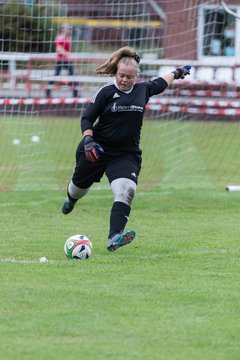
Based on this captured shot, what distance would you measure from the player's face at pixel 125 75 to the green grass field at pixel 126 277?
152 cm

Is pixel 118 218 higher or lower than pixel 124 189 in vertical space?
lower

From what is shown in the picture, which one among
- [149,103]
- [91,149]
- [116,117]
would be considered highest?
[116,117]

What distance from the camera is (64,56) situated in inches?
718

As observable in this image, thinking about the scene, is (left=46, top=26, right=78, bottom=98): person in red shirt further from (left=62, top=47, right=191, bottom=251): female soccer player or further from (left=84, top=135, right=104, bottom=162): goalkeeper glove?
(left=84, top=135, right=104, bottom=162): goalkeeper glove

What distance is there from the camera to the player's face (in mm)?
8344

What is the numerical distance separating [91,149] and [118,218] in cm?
66

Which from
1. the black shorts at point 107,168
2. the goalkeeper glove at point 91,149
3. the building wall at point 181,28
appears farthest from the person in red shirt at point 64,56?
the goalkeeper glove at point 91,149

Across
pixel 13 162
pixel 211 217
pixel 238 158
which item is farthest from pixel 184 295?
pixel 238 158

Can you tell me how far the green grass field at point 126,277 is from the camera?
543cm

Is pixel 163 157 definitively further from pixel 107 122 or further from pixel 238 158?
pixel 107 122

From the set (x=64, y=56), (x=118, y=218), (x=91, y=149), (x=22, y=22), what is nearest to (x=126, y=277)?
(x=118, y=218)

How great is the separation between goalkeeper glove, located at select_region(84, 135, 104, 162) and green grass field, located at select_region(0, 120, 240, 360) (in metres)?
0.86

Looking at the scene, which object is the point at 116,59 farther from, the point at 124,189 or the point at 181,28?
the point at 181,28

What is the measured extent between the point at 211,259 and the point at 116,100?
5.58ft
